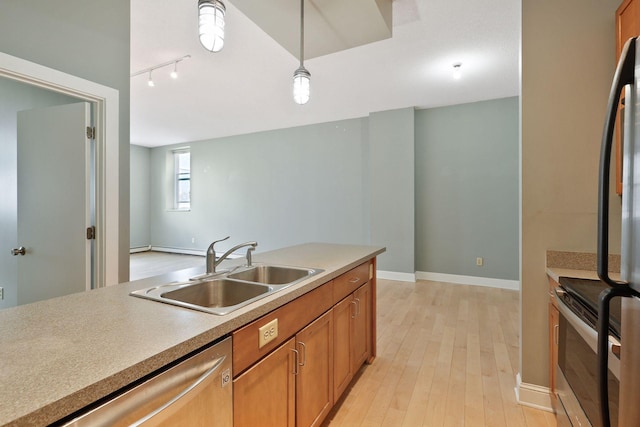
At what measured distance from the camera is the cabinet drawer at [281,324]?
3.32ft

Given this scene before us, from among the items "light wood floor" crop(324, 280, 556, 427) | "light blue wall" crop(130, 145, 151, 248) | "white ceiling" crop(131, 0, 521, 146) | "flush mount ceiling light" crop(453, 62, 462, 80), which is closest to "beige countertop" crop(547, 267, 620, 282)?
"light wood floor" crop(324, 280, 556, 427)

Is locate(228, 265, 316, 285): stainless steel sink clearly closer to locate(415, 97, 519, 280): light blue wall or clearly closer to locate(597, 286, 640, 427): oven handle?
locate(597, 286, 640, 427): oven handle

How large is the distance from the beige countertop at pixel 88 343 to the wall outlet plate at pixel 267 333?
7 cm

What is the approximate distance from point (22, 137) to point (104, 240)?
1186mm

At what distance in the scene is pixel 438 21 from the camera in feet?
8.31

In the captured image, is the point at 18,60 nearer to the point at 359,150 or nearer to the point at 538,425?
the point at 538,425

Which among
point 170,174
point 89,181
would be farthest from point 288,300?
point 170,174

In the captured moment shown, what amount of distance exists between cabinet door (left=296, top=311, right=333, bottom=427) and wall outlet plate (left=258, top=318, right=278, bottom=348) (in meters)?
0.21

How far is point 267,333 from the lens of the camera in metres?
1.13

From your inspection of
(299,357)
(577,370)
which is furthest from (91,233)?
(577,370)

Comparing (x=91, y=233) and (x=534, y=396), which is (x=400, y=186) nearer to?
(x=534, y=396)

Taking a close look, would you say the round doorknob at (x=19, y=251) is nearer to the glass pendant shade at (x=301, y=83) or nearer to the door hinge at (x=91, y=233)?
the door hinge at (x=91, y=233)

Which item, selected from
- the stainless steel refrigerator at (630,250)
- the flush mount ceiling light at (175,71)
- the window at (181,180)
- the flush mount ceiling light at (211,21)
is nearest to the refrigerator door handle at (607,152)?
the stainless steel refrigerator at (630,250)

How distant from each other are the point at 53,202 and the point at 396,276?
439cm
